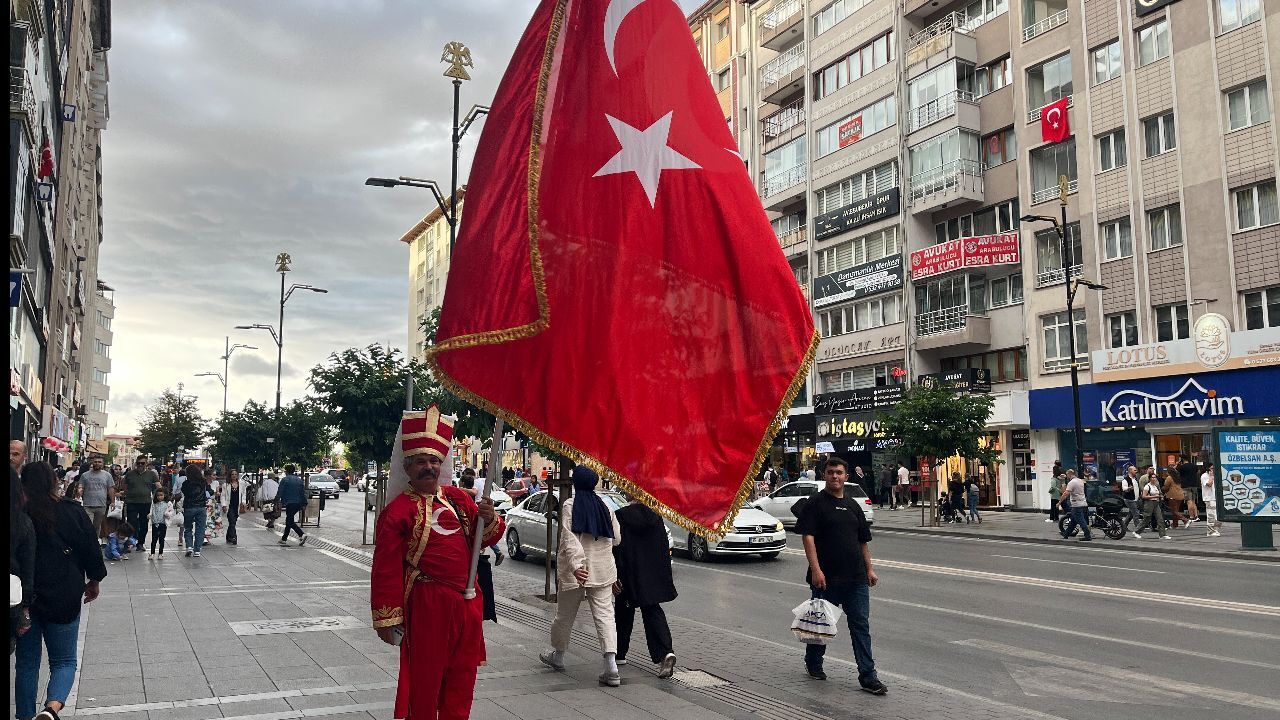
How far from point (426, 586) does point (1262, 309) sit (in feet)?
101

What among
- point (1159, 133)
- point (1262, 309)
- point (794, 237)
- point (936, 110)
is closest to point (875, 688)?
point (1262, 309)

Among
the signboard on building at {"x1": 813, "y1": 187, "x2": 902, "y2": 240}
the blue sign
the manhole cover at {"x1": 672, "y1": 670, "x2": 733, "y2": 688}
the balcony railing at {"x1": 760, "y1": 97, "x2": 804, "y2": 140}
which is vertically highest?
the balcony railing at {"x1": 760, "y1": 97, "x2": 804, "y2": 140}

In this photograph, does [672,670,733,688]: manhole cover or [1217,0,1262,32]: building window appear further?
[1217,0,1262,32]: building window

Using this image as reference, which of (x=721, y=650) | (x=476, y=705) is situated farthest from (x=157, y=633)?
(x=721, y=650)

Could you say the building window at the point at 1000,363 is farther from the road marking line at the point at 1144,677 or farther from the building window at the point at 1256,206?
the road marking line at the point at 1144,677

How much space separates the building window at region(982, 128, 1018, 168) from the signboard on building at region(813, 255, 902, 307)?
5.41m

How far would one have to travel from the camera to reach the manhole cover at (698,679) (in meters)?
8.02

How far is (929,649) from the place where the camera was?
974 centimetres

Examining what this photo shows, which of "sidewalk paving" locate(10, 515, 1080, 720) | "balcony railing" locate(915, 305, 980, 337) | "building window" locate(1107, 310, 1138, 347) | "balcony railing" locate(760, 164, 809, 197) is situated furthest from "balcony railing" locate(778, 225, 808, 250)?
"sidewalk paving" locate(10, 515, 1080, 720)

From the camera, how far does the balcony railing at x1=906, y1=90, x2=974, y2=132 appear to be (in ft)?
129

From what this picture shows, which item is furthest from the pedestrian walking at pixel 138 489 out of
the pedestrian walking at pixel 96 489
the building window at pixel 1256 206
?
the building window at pixel 1256 206

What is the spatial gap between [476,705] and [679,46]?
178 inches

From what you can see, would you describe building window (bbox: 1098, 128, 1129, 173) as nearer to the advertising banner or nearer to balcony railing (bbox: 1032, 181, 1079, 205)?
balcony railing (bbox: 1032, 181, 1079, 205)

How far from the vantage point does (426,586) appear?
5.26 m
